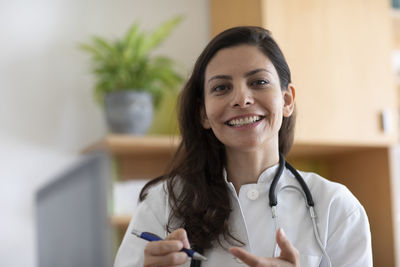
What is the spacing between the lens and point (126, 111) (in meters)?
1.98

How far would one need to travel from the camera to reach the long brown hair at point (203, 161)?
1065 millimetres

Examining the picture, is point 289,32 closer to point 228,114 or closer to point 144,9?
point 144,9

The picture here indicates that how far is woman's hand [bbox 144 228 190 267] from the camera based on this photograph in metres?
0.85

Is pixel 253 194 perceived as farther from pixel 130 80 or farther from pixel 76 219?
pixel 76 219

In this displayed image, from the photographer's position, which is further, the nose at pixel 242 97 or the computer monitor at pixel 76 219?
the computer monitor at pixel 76 219

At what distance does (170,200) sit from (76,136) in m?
1.19

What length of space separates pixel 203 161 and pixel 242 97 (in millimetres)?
Result: 207

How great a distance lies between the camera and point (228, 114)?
3.50 ft

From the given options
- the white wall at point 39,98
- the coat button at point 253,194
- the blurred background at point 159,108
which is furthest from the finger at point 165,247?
the white wall at point 39,98

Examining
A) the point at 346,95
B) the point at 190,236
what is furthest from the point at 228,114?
the point at 346,95

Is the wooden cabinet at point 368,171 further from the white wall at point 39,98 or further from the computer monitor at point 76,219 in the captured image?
the white wall at point 39,98

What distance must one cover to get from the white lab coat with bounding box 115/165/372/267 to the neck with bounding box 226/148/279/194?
0.07 feet

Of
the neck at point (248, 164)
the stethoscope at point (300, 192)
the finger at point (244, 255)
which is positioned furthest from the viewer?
the neck at point (248, 164)

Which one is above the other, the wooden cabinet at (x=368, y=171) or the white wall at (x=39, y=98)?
the white wall at (x=39, y=98)
